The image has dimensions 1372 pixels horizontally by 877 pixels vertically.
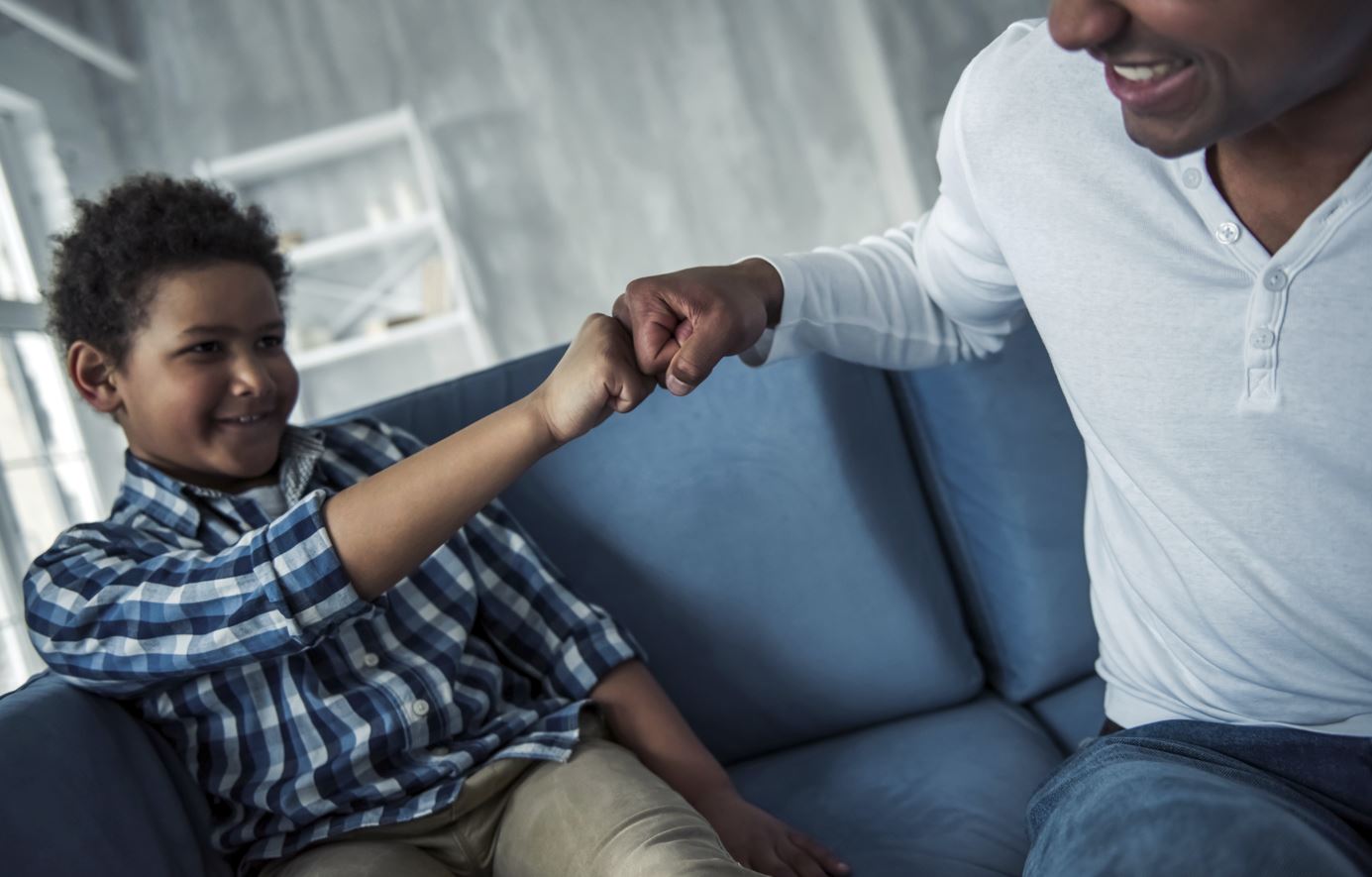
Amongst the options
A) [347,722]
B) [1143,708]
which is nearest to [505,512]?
[347,722]

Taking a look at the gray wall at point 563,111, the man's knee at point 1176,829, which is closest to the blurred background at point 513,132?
the gray wall at point 563,111

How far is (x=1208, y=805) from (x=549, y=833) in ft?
2.00

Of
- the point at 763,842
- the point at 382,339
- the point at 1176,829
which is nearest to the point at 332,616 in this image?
the point at 763,842

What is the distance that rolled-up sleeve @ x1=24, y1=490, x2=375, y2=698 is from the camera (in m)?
0.97

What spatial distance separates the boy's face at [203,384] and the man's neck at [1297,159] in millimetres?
966

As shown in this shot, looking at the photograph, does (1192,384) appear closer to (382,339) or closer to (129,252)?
(129,252)

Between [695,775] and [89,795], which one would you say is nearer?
[89,795]

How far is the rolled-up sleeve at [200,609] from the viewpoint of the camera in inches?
38.1

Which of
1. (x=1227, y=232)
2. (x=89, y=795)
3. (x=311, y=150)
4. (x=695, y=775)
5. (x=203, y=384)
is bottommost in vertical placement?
(x=695, y=775)

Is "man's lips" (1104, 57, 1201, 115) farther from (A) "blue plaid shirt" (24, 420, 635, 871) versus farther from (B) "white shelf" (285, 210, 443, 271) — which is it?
(B) "white shelf" (285, 210, 443, 271)

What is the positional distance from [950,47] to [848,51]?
0.44 meters

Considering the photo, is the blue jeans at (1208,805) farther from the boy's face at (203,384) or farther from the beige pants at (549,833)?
the boy's face at (203,384)

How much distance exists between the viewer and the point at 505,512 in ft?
4.32

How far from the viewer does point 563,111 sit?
15.5ft
